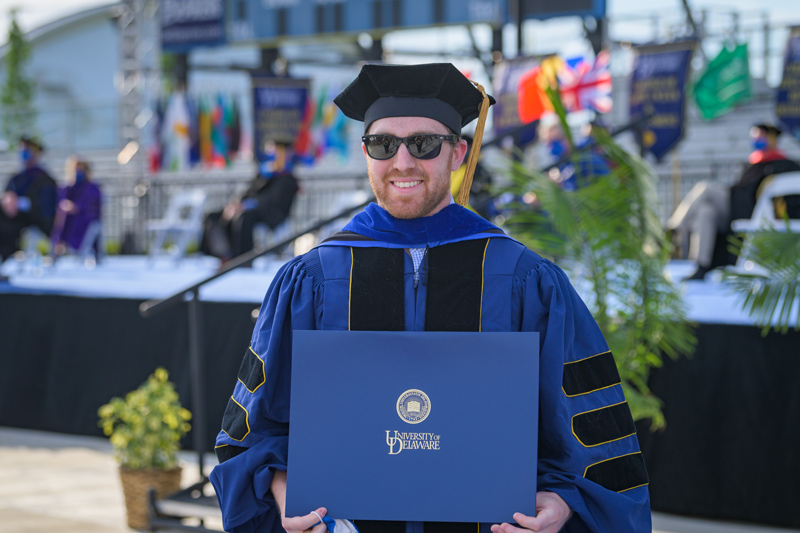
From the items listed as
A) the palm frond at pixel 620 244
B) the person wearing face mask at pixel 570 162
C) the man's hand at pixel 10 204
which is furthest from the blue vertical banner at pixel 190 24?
the palm frond at pixel 620 244

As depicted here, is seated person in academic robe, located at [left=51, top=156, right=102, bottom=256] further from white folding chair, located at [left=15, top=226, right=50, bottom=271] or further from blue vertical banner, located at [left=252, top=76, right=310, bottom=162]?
blue vertical banner, located at [left=252, top=76, right=310, bottom=162]

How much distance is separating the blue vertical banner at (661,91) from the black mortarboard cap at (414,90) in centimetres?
770

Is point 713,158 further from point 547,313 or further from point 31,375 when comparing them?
point 547,313

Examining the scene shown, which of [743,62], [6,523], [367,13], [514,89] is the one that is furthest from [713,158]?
[6,523]

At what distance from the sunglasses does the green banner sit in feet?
28.6

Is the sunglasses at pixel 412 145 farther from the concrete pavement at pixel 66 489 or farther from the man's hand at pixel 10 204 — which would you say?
the man's hand at pixel 10 204

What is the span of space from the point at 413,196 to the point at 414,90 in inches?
7.8

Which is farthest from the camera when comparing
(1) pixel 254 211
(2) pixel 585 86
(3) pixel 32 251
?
(3) pixel 32 251

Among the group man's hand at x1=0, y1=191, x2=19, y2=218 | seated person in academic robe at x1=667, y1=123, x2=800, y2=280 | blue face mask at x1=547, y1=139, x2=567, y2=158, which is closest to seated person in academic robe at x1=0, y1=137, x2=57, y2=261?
man's hand at x1=0, y1=191, x2=19, y2=218

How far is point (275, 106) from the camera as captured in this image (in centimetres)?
1100

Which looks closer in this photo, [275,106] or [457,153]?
[457,153]

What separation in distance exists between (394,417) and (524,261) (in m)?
0.41

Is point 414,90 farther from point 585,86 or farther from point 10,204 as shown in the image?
point 10,204

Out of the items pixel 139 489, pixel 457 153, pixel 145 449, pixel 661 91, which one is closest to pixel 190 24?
pixel 661 91
